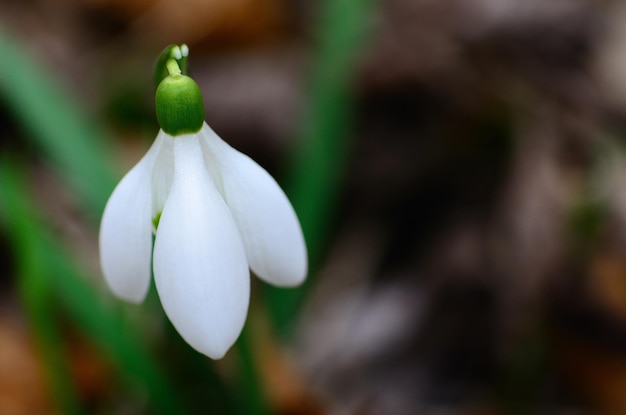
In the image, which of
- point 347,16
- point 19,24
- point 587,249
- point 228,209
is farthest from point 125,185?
point 19,24

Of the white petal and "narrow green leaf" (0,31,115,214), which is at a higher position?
"narrow green leaf" (0,31,115,214)

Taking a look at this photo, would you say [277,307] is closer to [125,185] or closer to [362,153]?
[362,153]

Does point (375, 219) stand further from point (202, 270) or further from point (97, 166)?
point (202, 270)

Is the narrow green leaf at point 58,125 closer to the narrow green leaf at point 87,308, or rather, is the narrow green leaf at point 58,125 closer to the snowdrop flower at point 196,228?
the narrow green leaf at point 87,308

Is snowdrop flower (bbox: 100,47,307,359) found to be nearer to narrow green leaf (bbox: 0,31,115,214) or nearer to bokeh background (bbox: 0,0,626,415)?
bokeh background (bbox: 0,0,626,415)

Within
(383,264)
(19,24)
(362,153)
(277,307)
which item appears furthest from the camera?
(19,24)

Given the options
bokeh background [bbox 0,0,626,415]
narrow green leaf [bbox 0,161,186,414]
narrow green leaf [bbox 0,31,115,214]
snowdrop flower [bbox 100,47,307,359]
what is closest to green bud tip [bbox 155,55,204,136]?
snowdrop flower [bbox 100,47,307,359]
